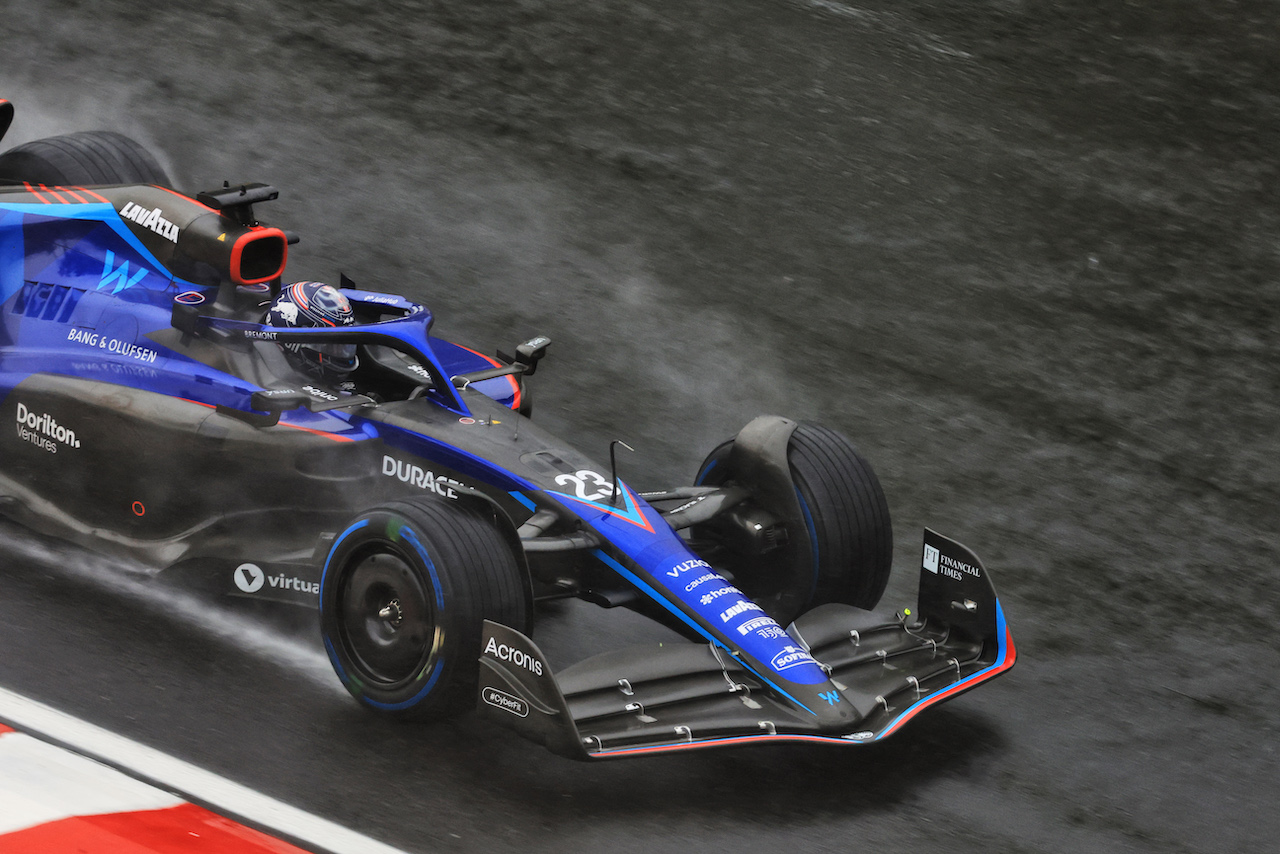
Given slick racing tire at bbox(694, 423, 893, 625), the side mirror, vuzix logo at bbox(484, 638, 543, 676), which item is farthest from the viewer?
the side mirror

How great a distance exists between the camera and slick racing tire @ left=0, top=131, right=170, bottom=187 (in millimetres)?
7602

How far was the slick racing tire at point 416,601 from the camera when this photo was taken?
4.85m

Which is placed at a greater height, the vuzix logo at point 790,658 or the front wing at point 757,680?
the vuzix logo at point 790,658

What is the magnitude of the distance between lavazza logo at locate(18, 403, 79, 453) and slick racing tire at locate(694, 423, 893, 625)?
2739mm

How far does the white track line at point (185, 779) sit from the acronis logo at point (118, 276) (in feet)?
6.77

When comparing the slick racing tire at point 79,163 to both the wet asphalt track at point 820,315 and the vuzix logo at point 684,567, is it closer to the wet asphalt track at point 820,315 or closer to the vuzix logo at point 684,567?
the wet asphalt track at point 820,315

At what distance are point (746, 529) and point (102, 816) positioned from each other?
105 inches

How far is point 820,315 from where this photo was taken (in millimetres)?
9164

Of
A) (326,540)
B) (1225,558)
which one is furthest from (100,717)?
(1225,558)

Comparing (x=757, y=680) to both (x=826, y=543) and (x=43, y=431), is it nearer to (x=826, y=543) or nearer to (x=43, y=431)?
(x=826, y=543)

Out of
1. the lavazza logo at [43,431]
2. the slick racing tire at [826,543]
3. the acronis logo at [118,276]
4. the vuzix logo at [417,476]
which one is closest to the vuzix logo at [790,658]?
the slick racing tire at [826,543]

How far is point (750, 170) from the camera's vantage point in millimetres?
10695

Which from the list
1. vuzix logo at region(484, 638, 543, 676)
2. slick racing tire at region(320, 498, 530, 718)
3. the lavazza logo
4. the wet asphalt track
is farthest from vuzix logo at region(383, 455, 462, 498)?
the lavazza logo

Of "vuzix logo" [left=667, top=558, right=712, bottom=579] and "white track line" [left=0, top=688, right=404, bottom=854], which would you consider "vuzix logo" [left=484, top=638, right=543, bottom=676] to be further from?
"vuzix logo" [left=667, top=558, right=712, bottom=579]
